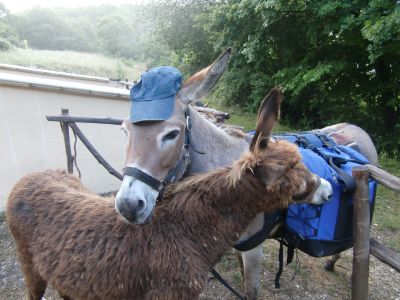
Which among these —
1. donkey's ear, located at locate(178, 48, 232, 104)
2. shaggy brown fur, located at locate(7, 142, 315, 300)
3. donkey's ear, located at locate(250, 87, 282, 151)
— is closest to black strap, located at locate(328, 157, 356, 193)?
shaggy brown fur, located at locate(7, 142, 315, 300)

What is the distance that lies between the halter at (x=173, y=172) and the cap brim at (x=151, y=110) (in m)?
0.23

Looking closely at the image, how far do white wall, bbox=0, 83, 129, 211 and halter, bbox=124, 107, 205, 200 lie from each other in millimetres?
3968

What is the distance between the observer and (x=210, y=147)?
244 centimetres

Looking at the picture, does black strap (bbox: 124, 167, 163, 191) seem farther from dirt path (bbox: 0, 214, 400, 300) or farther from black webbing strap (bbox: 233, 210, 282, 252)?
dirt path (bbox: 0, 214, 400, 300)

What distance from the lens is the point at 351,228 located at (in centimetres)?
255

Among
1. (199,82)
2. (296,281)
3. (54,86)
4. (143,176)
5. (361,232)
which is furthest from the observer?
(54,86)

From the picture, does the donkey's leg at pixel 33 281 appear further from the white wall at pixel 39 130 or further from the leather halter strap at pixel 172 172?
the white wall at pixel 39 130

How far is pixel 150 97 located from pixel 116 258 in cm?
97

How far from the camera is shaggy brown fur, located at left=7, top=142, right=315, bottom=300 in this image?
67.6 inches

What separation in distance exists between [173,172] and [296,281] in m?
2.43

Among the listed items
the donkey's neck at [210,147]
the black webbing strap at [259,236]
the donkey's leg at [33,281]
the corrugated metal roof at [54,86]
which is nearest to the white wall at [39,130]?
the corrugated metal roof at [54,86]

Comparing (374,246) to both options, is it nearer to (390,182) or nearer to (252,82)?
(390,182)

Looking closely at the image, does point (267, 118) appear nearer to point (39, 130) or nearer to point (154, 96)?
point (154, 96)

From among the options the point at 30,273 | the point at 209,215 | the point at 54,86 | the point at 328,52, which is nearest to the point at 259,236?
the point at 209,215
